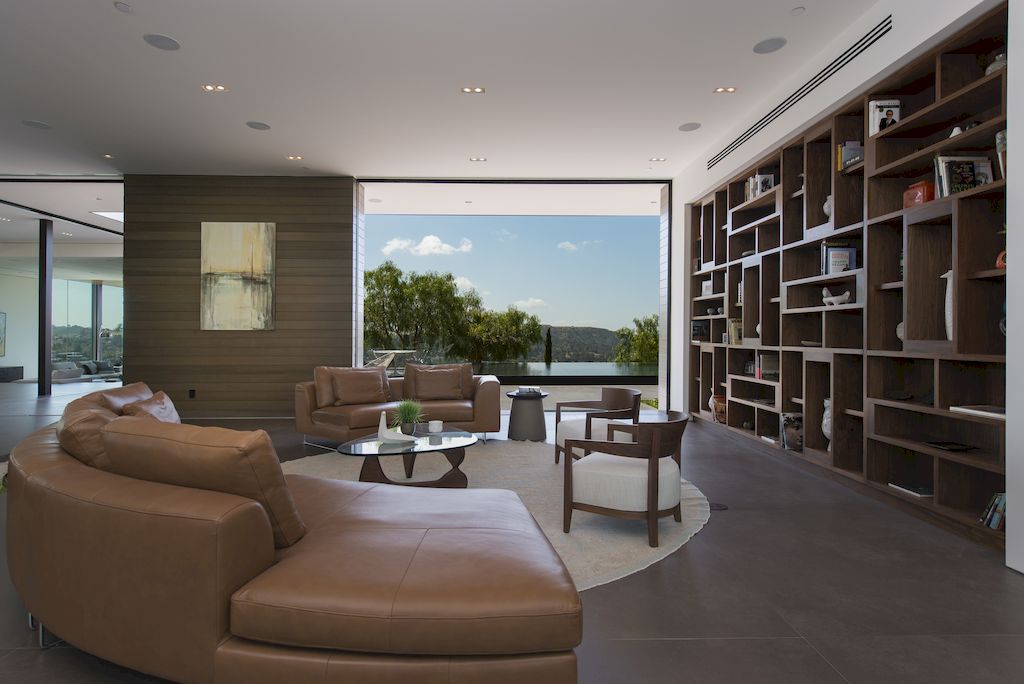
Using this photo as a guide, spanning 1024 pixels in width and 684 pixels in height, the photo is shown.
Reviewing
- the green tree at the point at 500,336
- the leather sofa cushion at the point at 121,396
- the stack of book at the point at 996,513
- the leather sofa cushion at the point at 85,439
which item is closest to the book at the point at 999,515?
the stack of book at the point at 996,513

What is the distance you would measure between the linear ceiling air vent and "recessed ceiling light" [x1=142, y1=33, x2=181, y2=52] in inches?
197

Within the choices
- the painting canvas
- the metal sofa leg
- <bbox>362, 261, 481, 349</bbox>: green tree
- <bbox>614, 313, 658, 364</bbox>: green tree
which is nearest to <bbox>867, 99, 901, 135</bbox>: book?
the metal sofa leg

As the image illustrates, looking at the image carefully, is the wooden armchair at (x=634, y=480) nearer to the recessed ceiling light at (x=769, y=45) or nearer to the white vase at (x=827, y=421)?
the white vase at (x=827, y=421)

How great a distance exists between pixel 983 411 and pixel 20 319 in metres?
18.4

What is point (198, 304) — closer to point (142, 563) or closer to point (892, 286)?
point (142, 563)

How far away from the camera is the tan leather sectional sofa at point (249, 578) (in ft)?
5.22

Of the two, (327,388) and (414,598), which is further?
(327,388)

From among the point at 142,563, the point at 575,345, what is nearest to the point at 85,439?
the point at 142,563

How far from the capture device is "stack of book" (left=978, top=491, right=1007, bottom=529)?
10.4 ft

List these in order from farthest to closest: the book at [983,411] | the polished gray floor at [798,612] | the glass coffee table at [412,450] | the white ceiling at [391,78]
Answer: the white ceiling at [391,78] < the glass coffee table at [412,450] < the book at [983,411] < the polished gray floor at [798,612]

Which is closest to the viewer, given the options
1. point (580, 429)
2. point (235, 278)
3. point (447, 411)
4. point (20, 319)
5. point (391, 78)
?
point (580, 429)

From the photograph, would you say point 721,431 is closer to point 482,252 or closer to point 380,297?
point 380,297

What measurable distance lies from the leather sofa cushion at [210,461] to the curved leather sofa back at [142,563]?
0.05 meters

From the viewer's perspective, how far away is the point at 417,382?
21.6 ft
